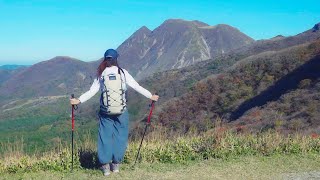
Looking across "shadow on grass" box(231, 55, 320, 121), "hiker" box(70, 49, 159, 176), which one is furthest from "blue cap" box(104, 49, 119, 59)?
"shadow on grass" box(231, 55, 320, 121)

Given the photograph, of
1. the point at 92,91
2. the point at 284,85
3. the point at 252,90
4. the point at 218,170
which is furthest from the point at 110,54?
the point at 252,90

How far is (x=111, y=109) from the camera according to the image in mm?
7348

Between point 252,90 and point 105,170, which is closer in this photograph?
point 105,170

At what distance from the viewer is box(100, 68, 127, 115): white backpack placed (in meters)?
7.35

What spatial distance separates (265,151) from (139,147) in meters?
2.60

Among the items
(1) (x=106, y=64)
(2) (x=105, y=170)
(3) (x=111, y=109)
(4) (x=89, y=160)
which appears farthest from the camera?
(4) (x=89, y=160)

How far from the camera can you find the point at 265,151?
28.4 ft

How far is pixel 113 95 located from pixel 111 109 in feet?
0.81

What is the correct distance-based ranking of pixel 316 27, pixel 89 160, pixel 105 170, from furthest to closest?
pixel 316 27
pixel 89 160
pixel 105 170

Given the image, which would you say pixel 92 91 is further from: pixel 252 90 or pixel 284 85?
pixel 252 90

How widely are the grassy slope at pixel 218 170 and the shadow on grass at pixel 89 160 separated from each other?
0.31 m

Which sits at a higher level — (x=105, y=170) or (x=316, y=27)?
(x=316, y=27)

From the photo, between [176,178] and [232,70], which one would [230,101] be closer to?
[232,70]

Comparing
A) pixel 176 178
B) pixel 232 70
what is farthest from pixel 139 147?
pixel 232 70
